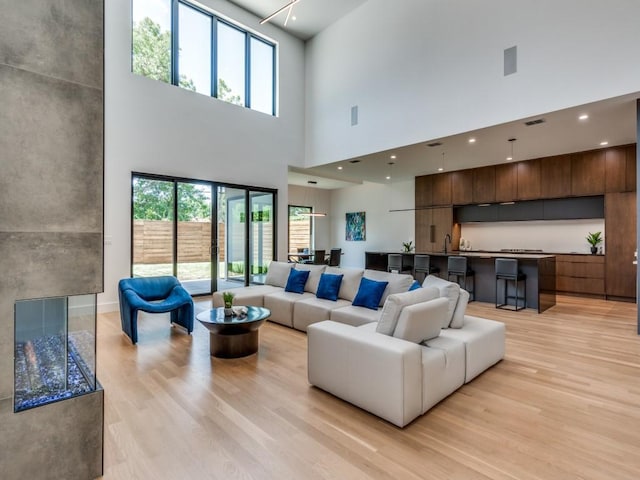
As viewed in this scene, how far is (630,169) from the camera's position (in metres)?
6.77

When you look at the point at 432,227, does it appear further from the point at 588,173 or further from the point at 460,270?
the point at 588,173

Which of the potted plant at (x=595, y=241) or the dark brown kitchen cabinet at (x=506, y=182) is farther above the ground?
the dark brown kitchen cabinet at (x=506, y=182)

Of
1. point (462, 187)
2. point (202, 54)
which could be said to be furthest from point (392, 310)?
point (462, 187)

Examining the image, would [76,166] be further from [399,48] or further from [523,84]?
[399,48]

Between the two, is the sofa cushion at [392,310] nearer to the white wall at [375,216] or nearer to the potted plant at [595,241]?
the potted plant at [595,241]

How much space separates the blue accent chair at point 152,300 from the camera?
13.9ft

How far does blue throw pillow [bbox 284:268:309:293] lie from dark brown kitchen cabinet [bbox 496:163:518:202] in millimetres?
5712

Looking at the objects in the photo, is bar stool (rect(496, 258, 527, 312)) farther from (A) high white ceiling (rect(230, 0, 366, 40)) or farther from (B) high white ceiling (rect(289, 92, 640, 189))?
(A) high white ceiling (rect(230, 0, 366, 40))

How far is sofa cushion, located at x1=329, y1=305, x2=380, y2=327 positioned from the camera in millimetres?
3943

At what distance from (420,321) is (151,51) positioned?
7.12m

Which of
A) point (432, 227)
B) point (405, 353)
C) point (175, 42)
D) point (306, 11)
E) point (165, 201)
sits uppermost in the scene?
point (306, 11)

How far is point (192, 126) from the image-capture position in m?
7.14

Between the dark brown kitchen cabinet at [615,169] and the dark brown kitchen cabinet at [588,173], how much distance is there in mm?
71

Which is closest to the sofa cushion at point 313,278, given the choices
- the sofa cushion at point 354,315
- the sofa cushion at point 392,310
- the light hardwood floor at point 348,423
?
the sofa cushion at point 354,315
